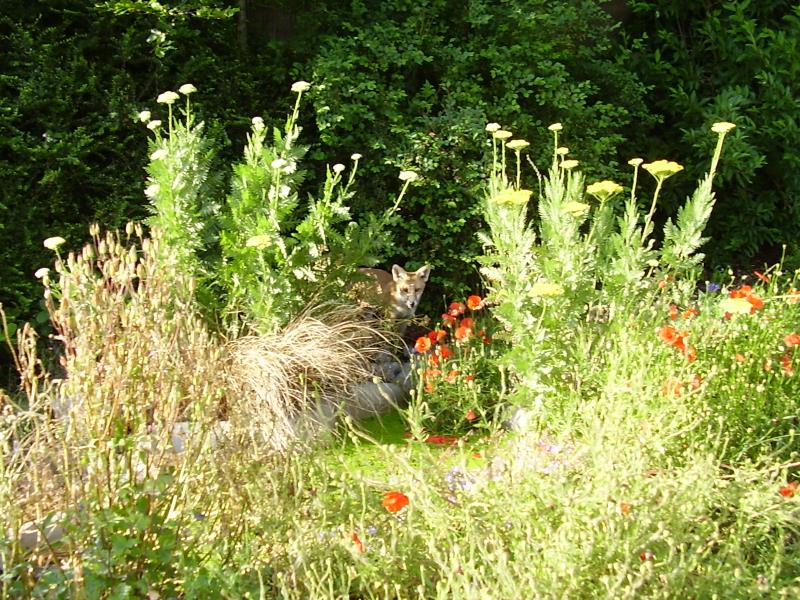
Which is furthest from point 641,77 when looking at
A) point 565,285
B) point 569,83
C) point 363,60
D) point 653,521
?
point 653,521

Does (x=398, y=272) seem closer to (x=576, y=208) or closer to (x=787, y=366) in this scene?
(x=576, y=208)

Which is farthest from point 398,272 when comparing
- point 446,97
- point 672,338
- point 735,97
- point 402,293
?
point 735,97

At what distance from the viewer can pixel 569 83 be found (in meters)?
6.74

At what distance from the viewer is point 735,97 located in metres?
7.30

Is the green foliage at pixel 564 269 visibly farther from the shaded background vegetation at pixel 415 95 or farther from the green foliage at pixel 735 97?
the green foliage at pixel 735 97

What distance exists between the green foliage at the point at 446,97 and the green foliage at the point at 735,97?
97cm

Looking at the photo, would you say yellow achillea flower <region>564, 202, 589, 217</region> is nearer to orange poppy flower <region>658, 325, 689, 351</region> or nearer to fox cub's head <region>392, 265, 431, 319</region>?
orange poppy flower <region>658, 325, 689, 351</region>

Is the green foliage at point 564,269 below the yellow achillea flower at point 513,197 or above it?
below

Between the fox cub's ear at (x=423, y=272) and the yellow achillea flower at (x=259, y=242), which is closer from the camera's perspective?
the yellow achillea flower at (x=259, y=242)

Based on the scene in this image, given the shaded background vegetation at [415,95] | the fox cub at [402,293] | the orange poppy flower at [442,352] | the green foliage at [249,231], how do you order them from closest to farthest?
1. the green foliage at [249,231]
2. the orange poppy flower at [442,352]
3. the shaded background vegetation at [415,95]
4. the fox cub at [402,293]

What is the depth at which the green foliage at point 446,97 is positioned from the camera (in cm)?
625

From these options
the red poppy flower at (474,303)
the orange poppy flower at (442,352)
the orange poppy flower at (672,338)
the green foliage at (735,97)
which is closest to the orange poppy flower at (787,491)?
the orange poppy flower at (672,338)

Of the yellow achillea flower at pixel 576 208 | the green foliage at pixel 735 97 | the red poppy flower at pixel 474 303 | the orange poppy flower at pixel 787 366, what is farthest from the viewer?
the green foliage at pixel 735 97

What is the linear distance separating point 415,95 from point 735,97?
2.55 metres
